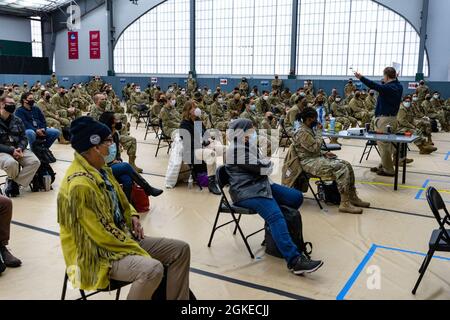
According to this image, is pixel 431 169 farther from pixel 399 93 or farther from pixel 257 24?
pixel 257 24

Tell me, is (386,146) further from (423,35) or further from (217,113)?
(423,35)

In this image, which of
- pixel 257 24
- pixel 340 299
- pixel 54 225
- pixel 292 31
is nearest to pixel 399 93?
pixel 340 299

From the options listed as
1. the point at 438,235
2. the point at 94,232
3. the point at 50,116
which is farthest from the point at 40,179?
the point at 438,235

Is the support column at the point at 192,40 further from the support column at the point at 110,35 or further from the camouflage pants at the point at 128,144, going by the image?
the camouflage pants at the point at 128,144

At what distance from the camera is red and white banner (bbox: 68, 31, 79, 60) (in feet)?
100

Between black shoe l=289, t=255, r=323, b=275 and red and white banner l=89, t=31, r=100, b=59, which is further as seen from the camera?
red and white banner l=89, t=31, r=100, b=59

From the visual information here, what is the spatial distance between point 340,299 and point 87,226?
208 cm

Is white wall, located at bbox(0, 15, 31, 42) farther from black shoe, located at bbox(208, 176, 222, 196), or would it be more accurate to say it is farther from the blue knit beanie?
the blue knit beanie

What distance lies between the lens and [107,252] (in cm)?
249

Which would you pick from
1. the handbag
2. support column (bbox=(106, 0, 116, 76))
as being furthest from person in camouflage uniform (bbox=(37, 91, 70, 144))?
support column (bbox=(106, 0, 116, 76))

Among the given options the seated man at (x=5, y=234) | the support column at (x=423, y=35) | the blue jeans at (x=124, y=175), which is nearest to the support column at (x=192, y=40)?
the support column at (x=423, y=35)

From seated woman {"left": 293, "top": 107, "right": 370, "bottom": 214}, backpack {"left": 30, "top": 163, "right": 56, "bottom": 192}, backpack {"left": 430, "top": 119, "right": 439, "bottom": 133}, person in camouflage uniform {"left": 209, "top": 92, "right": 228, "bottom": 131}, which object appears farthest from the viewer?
backpack {"left": 430, "top": 119, "right": 439, "bottom": 133}

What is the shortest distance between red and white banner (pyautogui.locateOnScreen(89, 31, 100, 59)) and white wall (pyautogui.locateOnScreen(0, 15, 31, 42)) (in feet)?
18.0

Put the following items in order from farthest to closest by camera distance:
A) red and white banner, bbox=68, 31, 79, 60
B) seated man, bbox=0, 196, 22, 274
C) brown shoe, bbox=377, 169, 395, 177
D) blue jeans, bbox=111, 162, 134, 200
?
red and white banner, bbox=68, 31, 79, 60 → brown shoe, bbox=377, 169, 395, 177 → blue jeans, bbox=111, 162, 134, 200 → seated man, bbox=0, 196, 22, 274
